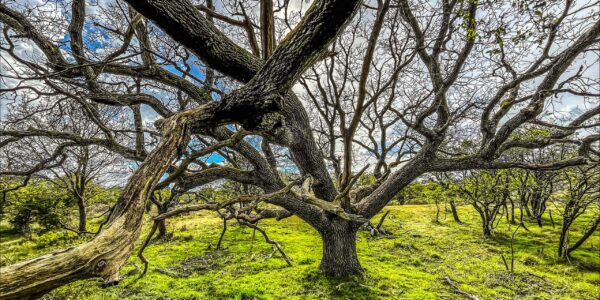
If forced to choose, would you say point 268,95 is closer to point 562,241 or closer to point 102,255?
point 102,255

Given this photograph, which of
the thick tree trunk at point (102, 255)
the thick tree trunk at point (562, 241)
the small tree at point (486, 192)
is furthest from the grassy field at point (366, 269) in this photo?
the thick tree trunk at point (102, 255)

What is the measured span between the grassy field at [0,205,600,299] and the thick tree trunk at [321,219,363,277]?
0.25 m

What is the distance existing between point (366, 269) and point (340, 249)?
3.71 feet

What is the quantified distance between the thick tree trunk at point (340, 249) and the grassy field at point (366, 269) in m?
0.25

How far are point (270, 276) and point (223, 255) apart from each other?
2.39 m

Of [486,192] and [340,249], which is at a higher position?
[486,192]

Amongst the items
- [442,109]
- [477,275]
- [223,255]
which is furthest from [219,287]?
[477,275]

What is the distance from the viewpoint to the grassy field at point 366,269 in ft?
15.9

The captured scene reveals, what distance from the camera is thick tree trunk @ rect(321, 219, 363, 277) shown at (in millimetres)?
5113

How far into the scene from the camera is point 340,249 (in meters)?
5.20

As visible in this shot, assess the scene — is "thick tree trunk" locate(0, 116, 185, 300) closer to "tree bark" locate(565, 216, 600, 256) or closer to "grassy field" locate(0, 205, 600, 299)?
"grassy field" locate(0, 205, 600, 299)

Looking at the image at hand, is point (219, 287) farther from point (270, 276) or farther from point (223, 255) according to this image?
point (223, 255)

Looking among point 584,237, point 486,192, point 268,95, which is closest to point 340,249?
point 268,95

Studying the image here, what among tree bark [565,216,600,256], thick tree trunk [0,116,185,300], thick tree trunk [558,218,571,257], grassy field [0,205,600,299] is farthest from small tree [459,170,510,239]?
thick tree trunk [0,116,185,300]
